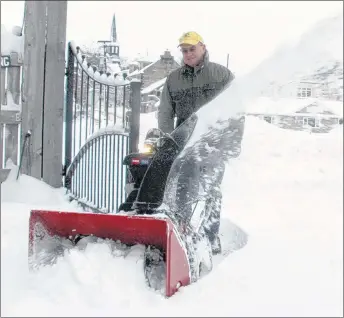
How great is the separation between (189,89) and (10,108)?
1.96 meters

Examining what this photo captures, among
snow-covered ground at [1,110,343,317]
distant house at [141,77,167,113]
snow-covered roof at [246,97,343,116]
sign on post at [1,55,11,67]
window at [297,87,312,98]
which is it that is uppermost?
sign on post at [1,55,11,67]

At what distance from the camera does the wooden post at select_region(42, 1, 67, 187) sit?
5.17 metres

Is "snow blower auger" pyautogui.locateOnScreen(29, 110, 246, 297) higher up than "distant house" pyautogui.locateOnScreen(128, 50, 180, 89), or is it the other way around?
"distant house" pyautogui.locateOnScreen(128, 50, 180, 89)

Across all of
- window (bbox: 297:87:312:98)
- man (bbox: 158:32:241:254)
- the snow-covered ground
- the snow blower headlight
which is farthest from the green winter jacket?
the snow-covered ground

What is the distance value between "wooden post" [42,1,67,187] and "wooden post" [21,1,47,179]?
0.07 metres

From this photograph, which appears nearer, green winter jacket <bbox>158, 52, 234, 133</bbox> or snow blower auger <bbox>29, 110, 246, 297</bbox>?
snow blower auger <bbox>29, 110, 246, 297</bbox>

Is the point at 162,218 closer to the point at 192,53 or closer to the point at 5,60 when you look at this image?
the point at 192,53

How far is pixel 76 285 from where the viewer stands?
104 inches

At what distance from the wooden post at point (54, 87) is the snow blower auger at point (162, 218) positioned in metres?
1.83

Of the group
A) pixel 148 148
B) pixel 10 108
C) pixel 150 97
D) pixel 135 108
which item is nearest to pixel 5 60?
pixel 10 108

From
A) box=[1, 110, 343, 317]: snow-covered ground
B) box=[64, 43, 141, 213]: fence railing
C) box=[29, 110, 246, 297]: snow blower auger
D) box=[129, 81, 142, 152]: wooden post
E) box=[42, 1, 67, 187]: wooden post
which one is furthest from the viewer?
box=[64, 43, 141, 213]: fence railing

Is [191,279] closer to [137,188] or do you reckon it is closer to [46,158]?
[137,188]

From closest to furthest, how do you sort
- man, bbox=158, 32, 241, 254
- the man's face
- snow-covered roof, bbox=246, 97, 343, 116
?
man, bbox=158, 32, 241, 254
the man's face
snow-covered roof, bbox=246, 97, 343, 116

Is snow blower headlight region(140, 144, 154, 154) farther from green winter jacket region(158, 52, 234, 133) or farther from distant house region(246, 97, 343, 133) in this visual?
distant house region(246, 97, 343, 133)
